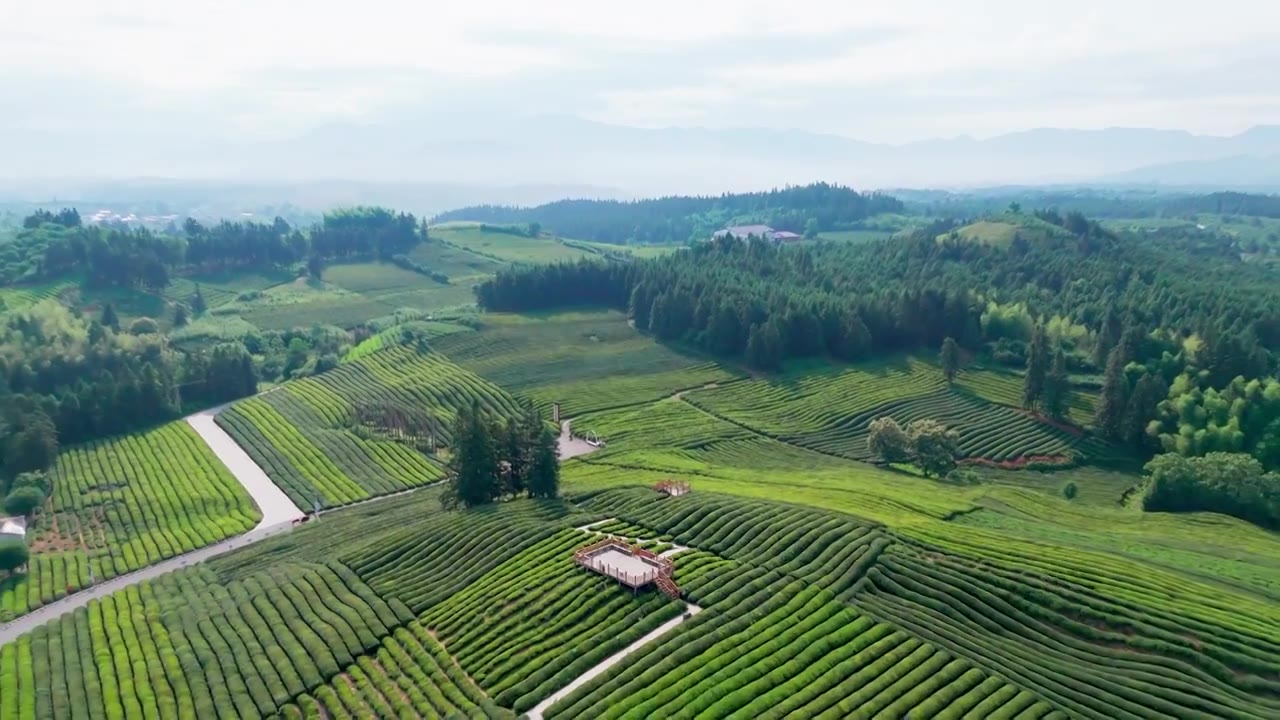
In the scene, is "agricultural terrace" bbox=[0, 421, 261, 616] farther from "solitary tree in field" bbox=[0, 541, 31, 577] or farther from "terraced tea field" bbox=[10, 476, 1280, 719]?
"terraced tea field" bbox=[10, 476, 1280, 719]

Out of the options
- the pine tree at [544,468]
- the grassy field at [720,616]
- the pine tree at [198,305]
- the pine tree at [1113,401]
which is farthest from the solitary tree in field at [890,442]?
the pine tree at [198,305]

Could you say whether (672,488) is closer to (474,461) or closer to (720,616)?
(474,461)

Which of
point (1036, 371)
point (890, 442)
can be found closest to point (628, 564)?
point (890, 442)

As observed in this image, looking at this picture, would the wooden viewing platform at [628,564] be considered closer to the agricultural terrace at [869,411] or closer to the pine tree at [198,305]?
the agricultural terrace at [869,411]

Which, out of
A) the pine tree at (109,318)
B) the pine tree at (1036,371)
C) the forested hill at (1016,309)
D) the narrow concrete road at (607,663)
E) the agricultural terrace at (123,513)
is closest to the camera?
the narrow concrete road at (607,663)

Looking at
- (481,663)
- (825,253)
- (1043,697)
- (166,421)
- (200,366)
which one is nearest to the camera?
(1043,697)

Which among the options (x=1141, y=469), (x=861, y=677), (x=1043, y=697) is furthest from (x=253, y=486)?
(x=1141, y=469)

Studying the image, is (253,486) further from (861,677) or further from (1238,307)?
(1238,307)
